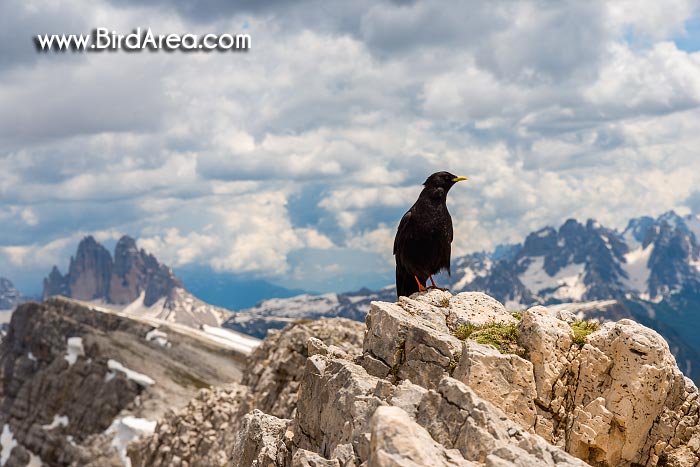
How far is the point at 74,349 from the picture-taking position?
550ft

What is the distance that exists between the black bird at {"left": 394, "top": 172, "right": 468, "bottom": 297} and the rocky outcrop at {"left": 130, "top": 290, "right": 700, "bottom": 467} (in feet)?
14.2

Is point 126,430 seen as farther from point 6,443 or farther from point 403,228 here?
point 403,228

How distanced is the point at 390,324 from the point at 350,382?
1.94m

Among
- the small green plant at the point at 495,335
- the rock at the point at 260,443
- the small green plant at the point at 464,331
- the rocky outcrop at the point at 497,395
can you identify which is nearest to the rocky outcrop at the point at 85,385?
the rock at the point at 260,443

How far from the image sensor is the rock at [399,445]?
11.5 metres

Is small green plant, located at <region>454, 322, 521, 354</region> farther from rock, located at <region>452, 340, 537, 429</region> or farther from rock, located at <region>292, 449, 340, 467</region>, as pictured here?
rock, located at <region>292, 449, 340, 467</region>

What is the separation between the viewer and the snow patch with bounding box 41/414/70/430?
138 meters

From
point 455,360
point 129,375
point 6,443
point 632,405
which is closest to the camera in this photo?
point 632,405

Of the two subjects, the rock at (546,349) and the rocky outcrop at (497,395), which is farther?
the rock at (546,349)

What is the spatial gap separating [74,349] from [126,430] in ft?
170

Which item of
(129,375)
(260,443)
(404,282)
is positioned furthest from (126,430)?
(260,443)

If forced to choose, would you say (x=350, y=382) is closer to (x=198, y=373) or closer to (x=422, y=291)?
(x=422, y=291)

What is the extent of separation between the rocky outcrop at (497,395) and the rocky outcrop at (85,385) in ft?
344

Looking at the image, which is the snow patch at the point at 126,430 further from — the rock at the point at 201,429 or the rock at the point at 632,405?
the rock at the point at 632,405
